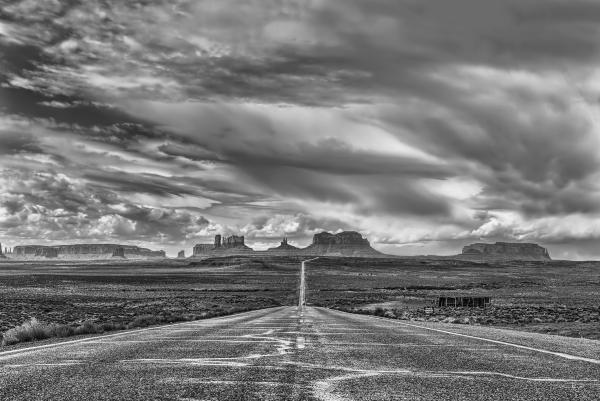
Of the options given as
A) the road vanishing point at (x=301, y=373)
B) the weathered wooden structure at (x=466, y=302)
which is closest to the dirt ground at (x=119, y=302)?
the road vanishing point at (x=301, y=373)

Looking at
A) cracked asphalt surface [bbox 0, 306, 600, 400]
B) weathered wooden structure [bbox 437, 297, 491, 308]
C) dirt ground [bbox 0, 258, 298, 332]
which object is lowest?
dirt ground [bbox 0, 258, 298, 332]

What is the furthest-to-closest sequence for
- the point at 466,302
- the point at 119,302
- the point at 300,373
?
the point at 119,302 < the point at 466,302 < the point at 300,373

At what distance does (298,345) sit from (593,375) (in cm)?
525

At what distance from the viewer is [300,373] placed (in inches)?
254

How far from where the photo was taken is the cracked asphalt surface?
516 centimetres

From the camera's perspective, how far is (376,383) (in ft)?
19.2

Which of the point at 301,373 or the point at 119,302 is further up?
the point at 301,373

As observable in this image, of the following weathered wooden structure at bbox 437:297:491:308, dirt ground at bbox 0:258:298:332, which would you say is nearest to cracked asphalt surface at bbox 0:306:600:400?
dirt ground at bbox 0:258:298:332

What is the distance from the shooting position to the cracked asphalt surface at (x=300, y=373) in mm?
5164

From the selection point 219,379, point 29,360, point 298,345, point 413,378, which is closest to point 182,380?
point 219,379

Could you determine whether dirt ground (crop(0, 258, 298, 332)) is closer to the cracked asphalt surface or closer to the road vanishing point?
the cracked asphalt surface

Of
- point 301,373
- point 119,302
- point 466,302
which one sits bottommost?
point 119,302

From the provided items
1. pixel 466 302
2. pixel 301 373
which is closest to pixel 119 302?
pixel 466 302

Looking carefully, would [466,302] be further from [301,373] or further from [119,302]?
[301,373]
